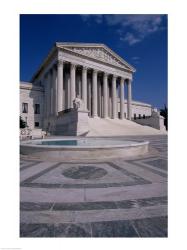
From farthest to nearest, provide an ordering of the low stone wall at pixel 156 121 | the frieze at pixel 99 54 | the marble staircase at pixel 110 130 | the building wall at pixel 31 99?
1. the building wall at pixel 31 99
2. the low stone wall at pixel 156 121
3. the frieze at pixel 99 54
4. the marble staircase at pixel 110 130

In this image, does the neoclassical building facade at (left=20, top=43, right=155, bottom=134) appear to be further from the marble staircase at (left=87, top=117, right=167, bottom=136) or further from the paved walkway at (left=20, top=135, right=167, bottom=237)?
the paved walkway at (left=20, top=135, right=167, bottom=237)

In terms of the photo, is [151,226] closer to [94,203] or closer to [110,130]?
[94,203]

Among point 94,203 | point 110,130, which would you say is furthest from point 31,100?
point 94,203

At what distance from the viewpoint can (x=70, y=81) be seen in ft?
139

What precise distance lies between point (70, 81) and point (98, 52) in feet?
40.5

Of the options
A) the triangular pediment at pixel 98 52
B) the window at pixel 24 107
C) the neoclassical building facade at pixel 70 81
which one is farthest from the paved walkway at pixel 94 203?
the window at pixel 24 107

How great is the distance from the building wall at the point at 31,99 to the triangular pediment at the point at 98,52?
46.5 ft

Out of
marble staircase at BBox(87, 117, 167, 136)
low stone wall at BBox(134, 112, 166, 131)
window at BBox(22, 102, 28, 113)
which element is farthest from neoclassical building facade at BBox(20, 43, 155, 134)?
low stone wall at BBox(134, 112, 166, 131)

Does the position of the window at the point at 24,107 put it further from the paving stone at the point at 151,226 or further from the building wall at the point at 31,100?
the paving stone at the point at 151,226

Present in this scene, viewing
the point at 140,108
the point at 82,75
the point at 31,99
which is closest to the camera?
the point at 82,75

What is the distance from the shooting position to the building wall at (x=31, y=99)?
4488 centimetres

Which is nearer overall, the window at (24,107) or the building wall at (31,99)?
the window at (24,107)
